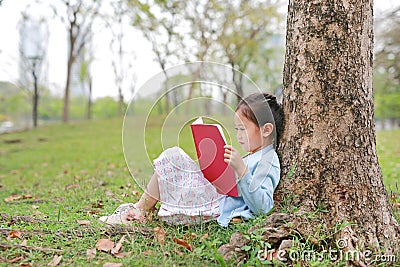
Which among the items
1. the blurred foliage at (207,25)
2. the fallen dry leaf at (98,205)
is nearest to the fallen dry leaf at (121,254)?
the fallen dry leaf at (98,205)

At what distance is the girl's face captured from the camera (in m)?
2.59

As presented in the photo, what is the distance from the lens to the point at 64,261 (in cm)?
225

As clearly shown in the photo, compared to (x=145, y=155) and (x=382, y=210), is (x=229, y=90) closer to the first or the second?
(x=145, y=155)

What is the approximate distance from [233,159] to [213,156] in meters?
0.16

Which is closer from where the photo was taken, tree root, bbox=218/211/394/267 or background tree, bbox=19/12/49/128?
tree root, bbox=218/211/394/267

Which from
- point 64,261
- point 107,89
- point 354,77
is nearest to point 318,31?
point 354,77

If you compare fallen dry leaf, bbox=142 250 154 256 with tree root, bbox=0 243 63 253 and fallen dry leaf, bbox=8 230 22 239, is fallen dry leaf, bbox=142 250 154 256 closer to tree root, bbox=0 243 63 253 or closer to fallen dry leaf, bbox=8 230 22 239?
tree root, bbox=0 243 63 253

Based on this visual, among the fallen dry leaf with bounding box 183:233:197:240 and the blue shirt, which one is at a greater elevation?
the blue shirt

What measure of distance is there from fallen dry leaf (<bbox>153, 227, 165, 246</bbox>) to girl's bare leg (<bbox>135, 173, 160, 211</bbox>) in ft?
0.84

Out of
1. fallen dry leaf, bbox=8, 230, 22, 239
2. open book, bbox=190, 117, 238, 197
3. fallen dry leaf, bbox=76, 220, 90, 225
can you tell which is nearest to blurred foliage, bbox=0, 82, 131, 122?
fallen dry leaf, bbox=76, 220, 90, 225

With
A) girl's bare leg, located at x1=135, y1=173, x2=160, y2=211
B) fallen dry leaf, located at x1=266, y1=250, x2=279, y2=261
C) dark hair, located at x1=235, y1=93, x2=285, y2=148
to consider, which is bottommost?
fallen dry leaf, located at x1=266, y1=250, x2=279, y2=261

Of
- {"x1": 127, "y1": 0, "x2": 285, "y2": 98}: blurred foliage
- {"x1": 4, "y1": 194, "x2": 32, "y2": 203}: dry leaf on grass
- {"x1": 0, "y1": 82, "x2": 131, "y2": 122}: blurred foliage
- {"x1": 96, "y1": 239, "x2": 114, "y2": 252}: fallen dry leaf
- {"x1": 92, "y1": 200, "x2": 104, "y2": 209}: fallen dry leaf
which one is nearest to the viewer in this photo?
{"x1": 96, "y1": 239, "x2": 114, "y2": 252}: fallen dry leaf

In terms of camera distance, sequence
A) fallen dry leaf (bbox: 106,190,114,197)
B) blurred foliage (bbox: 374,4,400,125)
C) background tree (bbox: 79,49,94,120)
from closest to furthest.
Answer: fallen dry leaf (bbox: 106,190,114,197) → blurred foliage (bbox: 374,4,400,125) → background tree (bbox: 79,49,94,120)

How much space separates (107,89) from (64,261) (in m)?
21.0
